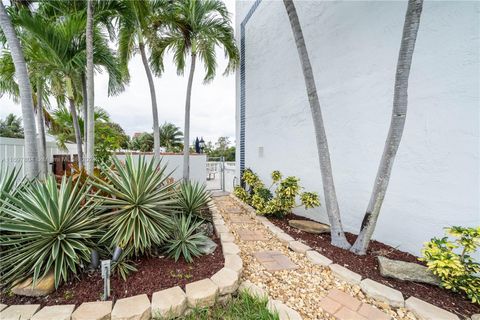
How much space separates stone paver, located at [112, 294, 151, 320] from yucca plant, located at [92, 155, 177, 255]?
1.82 feet

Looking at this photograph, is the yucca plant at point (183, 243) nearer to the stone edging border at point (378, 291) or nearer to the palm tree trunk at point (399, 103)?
the stone edging border at point (378, 291)

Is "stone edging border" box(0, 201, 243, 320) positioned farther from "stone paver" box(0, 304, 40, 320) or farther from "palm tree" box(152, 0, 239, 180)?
"palm tree" box(152, 0, 239, 180)

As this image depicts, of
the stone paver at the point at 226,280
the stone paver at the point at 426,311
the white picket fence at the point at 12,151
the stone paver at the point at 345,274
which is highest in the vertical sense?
the white picket fence at the point at 12,151

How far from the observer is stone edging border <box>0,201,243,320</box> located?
1824 mm

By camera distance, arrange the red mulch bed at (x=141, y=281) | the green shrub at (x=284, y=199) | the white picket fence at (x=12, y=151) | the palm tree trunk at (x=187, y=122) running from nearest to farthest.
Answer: the red mulch bed at (x=141, y=281) < the green shrub at (x=284, y=199) < the white picket fence at (x=12, y=151) < the palm tree trunk at (x=187, y=122)

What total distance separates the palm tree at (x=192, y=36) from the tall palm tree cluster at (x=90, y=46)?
0.9 inches

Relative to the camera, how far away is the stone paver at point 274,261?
9.59ft

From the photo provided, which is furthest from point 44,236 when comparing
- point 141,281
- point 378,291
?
point 378,291

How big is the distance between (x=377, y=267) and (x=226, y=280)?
2067 mm

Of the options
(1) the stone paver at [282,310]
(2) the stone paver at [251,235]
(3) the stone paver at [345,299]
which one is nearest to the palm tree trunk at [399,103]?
(3) the stone paver at [345,299]

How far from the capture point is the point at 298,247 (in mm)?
3369

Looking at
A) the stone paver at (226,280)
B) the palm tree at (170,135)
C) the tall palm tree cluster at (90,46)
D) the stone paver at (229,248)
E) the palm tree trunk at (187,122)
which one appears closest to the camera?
the stone paver at (226,280)

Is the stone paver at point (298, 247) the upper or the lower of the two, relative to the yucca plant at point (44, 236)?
lower

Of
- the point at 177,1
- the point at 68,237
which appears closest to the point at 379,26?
the point at 177,1
